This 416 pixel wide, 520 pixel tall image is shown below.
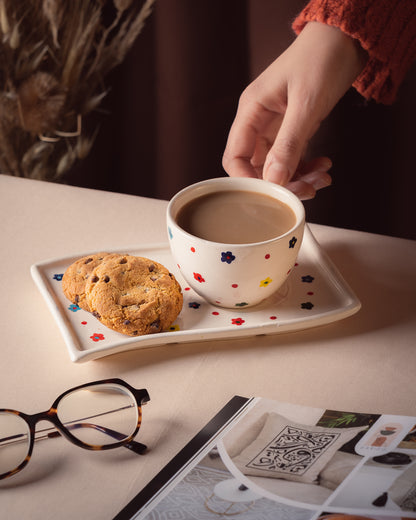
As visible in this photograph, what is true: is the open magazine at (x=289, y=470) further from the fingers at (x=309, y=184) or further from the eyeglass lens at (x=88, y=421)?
the fingers at (x=309, y=184)

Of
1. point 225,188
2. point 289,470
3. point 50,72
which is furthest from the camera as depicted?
point 50,72

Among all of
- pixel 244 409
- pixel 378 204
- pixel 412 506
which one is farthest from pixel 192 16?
pixel 412 506

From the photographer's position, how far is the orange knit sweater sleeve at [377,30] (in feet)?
3.33

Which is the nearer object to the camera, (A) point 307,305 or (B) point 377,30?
(A) point 307,305

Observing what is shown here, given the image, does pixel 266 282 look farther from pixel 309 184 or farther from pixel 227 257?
pixel 309 184

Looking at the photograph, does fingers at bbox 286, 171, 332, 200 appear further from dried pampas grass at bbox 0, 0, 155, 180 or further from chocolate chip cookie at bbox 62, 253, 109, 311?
dried pampas grass at bbox 0, 0, 155, 180

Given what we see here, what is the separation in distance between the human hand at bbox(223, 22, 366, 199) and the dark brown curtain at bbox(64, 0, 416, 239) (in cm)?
35

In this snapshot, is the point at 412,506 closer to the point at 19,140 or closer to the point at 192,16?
the point at 192,16

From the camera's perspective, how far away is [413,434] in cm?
61

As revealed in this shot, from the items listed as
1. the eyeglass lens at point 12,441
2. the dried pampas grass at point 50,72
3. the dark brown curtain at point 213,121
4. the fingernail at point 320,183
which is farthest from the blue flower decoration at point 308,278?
the dried pampas grass at point 50,72

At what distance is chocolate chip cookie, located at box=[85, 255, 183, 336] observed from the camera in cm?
74

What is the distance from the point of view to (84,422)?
661mm

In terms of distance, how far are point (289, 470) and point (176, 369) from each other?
196 mm

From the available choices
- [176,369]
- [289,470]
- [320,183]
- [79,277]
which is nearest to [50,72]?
[320,183]
